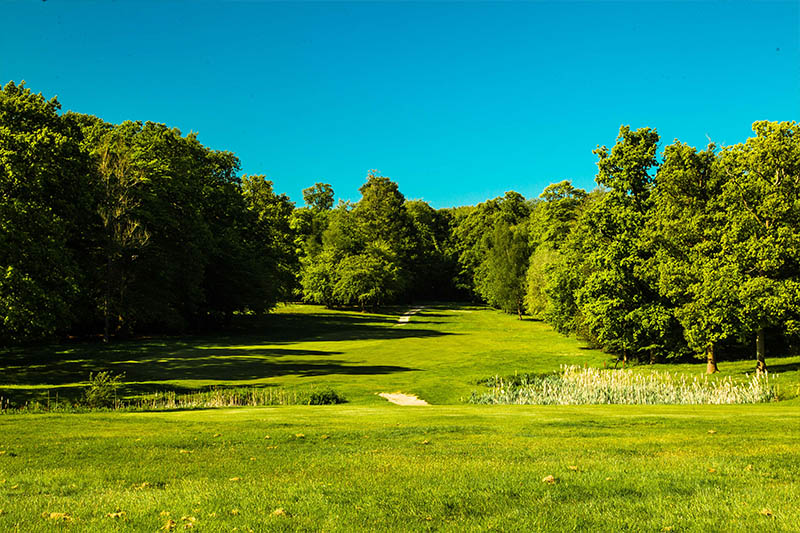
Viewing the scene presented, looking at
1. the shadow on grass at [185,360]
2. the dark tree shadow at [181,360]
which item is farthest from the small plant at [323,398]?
the shadow on grass at [185,360]

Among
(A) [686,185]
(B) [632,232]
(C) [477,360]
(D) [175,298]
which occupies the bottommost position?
(C) [477,360]

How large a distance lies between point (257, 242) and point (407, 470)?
56.7m

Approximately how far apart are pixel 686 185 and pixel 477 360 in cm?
1688

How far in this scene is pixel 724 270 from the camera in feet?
85.5

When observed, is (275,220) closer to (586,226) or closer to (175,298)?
(175,298)

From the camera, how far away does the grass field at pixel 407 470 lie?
19.5 ft

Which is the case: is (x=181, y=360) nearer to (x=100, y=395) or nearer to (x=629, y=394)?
(x=100, y=395)

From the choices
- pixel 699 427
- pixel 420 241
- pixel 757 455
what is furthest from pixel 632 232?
pixel 420 241

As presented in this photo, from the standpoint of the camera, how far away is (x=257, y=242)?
6234 centimetres

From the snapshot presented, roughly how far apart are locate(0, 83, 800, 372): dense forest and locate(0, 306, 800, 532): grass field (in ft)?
31.8

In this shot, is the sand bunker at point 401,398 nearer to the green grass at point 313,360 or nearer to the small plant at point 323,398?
the green grass at point 313,360

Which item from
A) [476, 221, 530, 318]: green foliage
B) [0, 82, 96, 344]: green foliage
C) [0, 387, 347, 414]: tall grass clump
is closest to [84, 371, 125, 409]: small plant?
[0, 387, 347, 414]: tall grass clump

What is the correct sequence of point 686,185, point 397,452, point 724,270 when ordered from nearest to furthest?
point 397,452 → point 724,270 → point 686,185

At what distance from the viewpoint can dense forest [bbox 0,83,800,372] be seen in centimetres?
2623
